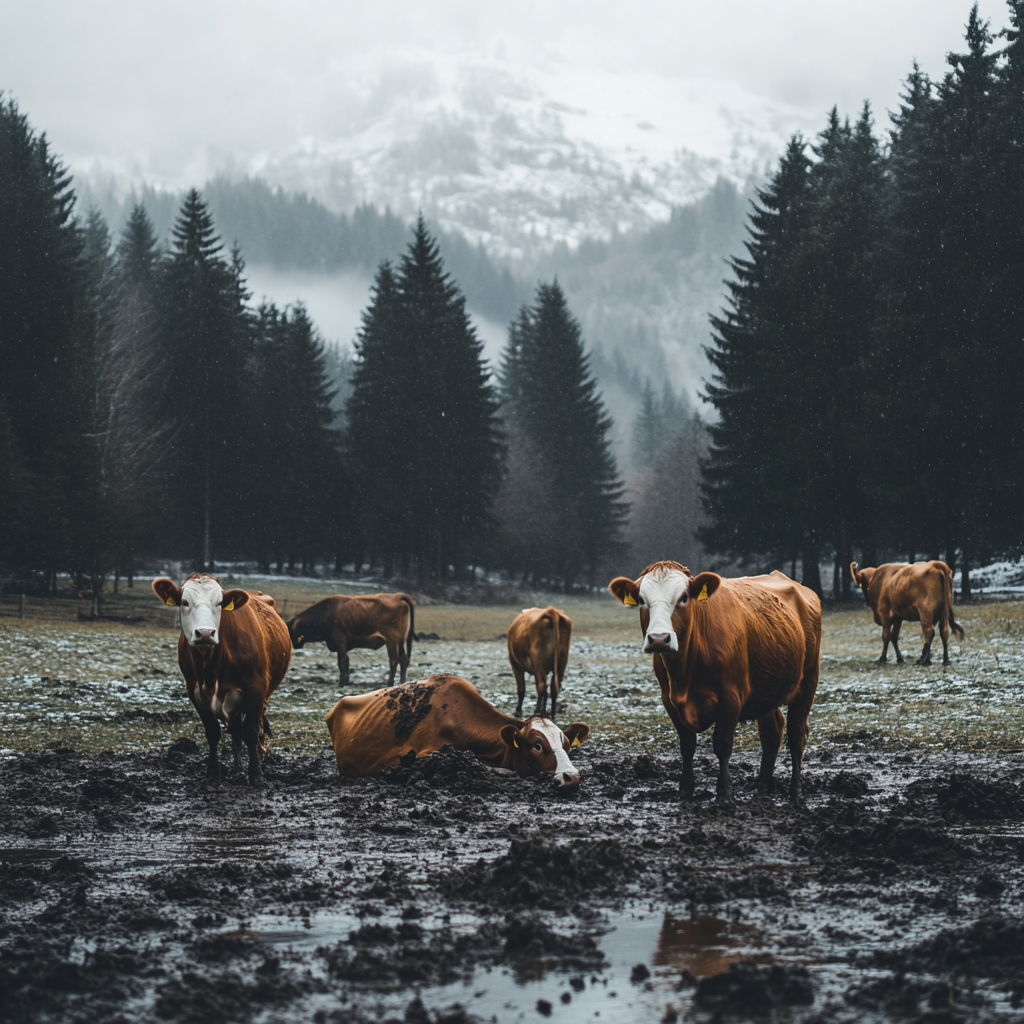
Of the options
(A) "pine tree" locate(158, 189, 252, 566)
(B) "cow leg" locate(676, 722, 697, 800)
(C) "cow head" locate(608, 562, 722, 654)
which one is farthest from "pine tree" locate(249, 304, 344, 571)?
(C) "cow head" locate(608, 562, 722, 654)

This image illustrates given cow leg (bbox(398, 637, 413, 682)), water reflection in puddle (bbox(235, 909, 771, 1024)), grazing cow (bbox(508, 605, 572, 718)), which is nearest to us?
water reflection in puddle (bbox(235, 909, 771, 1024))

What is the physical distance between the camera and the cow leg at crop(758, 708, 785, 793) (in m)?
9.03

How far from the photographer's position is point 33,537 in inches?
1350

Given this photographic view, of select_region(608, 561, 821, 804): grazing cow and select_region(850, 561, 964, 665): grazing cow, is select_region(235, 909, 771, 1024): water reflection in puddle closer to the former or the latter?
select_region(608, 561, 821, 804): grazing cow

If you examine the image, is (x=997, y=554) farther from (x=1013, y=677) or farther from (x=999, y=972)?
(x=999, y=972)

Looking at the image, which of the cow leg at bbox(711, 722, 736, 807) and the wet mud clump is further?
the wet mud clump

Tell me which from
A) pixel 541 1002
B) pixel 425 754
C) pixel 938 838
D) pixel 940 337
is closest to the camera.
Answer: pixel 541 1002

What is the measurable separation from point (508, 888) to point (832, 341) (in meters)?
36.8

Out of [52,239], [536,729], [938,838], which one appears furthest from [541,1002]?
[52,239]

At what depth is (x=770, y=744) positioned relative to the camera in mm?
9094

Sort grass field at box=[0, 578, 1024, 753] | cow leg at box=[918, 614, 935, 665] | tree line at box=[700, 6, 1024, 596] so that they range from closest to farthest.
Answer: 1. grass field at box=[0, 578, 1024, 753]
2. cow leg at box=[918, 614, 935, 665]
3. tree line at box=[700, 6, 1024, 596]

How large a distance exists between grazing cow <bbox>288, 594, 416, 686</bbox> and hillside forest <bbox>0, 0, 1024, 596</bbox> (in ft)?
46.1

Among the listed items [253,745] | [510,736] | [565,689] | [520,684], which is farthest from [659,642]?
[565,689]

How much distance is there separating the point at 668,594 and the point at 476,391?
168 ft
